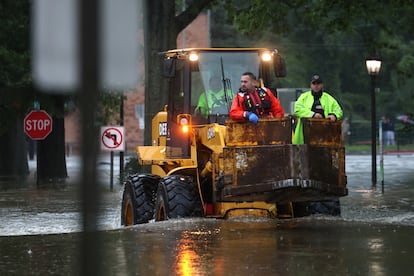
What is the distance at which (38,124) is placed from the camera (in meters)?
28.5

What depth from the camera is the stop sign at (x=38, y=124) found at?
28375mm

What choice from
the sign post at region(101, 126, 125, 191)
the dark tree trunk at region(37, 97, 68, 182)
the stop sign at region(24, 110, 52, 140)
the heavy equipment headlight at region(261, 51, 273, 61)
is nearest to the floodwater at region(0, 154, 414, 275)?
the heavy equipment headlight at region(261, 51, 273, 61)

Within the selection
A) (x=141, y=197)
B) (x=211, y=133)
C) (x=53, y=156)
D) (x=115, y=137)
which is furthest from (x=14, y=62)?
(x=211, y=133)

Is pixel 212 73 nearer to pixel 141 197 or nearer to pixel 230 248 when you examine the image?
pixel 141 197

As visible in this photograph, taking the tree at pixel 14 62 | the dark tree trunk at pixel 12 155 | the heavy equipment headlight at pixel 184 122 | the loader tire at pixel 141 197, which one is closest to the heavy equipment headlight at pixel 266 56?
the heavy equipment headlight at pixel 184 122

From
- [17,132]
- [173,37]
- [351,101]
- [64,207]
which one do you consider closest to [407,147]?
[351,101]

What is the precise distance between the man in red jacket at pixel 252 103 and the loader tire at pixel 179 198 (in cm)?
117

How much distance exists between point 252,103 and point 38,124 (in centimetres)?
1733

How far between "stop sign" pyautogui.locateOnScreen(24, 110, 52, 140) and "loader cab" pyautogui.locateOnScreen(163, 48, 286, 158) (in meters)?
15.4

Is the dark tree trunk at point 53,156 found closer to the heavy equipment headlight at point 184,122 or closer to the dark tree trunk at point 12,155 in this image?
the dark tree trunk at point 12,155

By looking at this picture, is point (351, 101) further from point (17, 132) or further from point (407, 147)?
point (17, 132)

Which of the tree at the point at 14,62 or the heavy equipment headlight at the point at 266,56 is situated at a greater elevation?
the tree at the point at 14,62

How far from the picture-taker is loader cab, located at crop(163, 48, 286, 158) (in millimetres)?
12914

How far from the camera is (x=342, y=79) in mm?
77812
